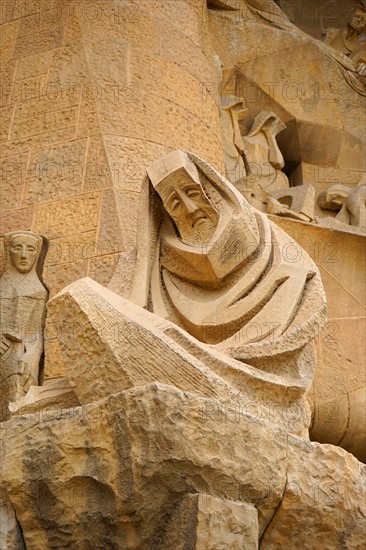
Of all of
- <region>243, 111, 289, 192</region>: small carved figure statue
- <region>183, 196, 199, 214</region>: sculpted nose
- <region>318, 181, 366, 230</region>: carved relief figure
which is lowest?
<region>318, 181, 366, 230</region>: carved relief figure

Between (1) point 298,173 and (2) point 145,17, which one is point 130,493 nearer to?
(2) point 145,17

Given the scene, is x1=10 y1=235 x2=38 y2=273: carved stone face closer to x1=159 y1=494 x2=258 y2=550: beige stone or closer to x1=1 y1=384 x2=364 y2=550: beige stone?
x1=1 y1=384 x2=364 y2=550: beige stone

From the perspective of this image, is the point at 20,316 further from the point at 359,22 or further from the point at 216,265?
the point at 359,22

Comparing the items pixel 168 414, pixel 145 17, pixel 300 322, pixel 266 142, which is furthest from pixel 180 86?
pixel 168 414

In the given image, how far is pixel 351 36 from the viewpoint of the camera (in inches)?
334

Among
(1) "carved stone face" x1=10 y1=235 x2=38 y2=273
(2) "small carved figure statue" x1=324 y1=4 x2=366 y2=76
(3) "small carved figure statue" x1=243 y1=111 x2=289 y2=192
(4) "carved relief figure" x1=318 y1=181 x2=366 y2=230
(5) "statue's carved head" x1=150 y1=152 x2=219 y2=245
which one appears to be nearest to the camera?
(5) "statue's carved head" x1=150 y1=152 x2=219 y2=245

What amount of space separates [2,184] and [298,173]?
2521 millimetres

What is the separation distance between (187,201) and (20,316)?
138cm

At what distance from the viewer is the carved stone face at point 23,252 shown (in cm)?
575

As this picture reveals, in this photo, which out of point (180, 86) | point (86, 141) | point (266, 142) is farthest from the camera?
point (266, 142)

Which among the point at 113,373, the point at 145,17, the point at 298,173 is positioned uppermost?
the point at 145,17

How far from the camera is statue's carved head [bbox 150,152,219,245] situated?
15.4ft

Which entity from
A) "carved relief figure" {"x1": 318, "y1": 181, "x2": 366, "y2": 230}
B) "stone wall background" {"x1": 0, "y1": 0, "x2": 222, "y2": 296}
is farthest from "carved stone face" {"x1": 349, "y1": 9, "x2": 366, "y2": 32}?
"stone wall background" {"x1": 0, "y1": 0, "x2": 222, "y2": 296}

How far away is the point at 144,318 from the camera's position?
415 centimetres
